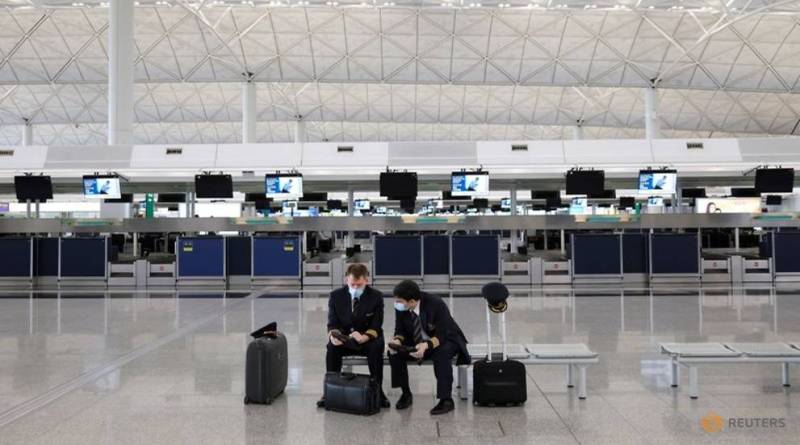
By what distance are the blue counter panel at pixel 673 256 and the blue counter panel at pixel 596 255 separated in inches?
46.5

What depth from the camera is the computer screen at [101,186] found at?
17516 millimetres

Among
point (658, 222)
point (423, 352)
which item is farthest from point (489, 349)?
point (658, 222)

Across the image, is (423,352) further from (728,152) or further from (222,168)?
(728,152)

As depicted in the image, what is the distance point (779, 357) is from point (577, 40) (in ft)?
91.0

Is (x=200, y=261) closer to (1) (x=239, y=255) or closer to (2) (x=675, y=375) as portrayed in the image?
(1) (x=239, y=255)

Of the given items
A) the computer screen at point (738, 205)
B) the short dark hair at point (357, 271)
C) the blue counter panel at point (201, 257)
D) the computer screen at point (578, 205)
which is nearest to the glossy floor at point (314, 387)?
the short dark hair at point (357, 271)

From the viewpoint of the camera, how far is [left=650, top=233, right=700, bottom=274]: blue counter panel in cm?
1939

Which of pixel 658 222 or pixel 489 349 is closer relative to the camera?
pixel 489 349

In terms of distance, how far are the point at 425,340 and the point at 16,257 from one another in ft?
60.7

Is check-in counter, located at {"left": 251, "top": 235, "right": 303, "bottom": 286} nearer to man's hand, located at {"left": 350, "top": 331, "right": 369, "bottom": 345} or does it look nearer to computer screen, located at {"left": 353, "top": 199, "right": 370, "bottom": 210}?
man's hand, located at {"left": 350, "top": 331, "right": 369, "bottom": 345}

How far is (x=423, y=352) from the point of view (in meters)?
5.76

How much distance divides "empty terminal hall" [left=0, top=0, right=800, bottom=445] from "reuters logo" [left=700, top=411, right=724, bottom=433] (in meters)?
0.04

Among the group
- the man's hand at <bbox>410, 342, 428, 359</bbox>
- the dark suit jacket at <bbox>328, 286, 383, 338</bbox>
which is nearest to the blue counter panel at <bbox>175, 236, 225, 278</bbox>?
the dark suit jacket at <bbox>328, 286, 383, 338</bbox>

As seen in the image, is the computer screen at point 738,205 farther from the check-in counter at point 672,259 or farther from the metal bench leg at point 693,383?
the metal bench leg at point 693,383
